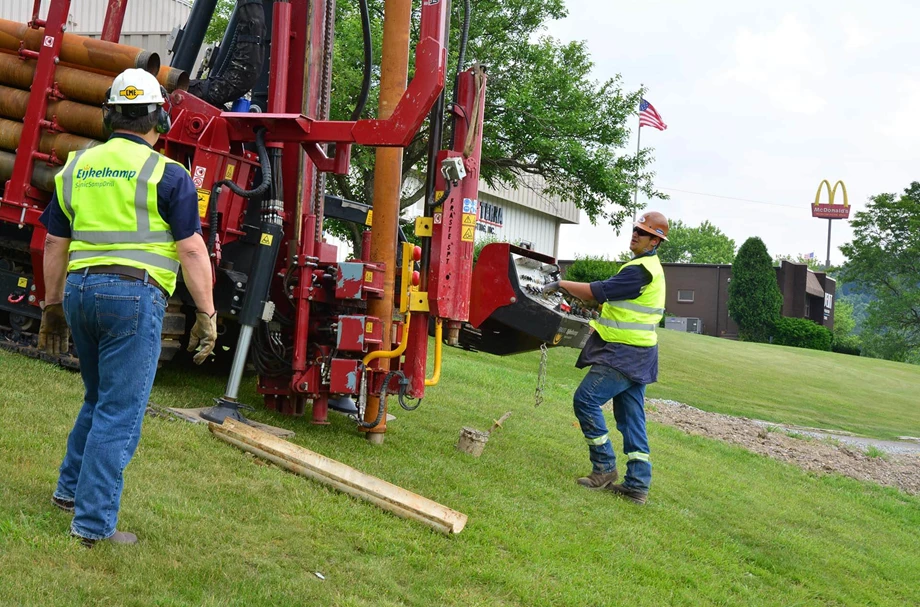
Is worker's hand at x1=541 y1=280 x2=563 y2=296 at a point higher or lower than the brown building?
lower

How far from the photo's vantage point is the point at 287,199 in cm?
738

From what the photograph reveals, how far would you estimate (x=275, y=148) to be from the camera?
277 inches

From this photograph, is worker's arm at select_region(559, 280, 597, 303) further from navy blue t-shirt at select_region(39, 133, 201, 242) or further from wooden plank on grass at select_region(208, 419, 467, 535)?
navy blue t-shirt at select_region(39, 133, 201, 242)

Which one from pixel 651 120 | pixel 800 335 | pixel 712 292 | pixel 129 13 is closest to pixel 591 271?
pixel 651 120

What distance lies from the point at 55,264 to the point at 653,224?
15.4 ft

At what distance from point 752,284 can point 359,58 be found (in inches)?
1399

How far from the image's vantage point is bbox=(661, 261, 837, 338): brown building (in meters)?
58.4

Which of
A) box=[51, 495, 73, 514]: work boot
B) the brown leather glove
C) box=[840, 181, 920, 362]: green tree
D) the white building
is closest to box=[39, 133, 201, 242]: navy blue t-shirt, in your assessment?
the brown leather glove

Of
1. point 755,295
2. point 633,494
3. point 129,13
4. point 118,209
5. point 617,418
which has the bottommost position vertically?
point 633,494

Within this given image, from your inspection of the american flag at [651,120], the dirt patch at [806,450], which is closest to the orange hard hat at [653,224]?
the dirt patch at [806,450]

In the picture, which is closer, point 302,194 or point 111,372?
point 111,372

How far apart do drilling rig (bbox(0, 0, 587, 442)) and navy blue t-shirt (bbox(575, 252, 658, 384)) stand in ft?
1.07

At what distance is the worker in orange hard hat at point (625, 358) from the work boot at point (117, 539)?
12.6ft

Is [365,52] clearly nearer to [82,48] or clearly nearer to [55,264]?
[82,48]
